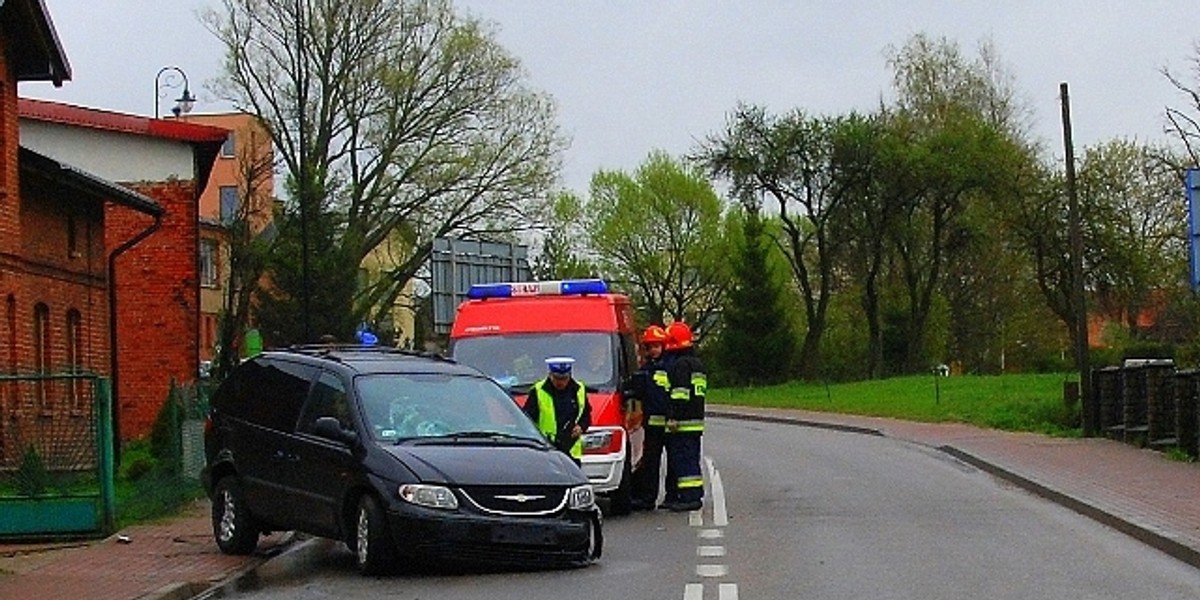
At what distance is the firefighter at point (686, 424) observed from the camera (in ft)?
60.5

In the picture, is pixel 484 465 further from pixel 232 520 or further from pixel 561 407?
pixel 561 407

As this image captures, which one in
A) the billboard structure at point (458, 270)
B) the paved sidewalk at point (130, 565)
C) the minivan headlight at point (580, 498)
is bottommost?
the paved sidewalk at point (130, 565)

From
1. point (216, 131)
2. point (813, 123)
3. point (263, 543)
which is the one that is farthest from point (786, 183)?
point (263, 543)

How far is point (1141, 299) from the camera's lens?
206 ft

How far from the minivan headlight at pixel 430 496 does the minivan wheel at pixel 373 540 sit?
32cm

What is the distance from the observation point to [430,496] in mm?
13102

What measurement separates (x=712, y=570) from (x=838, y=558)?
4.17ft

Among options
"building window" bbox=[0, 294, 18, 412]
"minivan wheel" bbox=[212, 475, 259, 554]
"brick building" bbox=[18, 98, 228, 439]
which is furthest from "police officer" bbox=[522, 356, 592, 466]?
"brick building" bbox=[18, 98, 228, 439]

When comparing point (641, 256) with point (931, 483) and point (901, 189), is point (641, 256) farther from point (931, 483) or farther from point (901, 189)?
point (931, 483)

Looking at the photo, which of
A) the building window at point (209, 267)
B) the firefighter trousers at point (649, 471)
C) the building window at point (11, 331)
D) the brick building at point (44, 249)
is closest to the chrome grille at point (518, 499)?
the firefighter trousers at point (649, 471)

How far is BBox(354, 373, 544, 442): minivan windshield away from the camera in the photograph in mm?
14094

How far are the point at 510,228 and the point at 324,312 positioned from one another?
11912 mm

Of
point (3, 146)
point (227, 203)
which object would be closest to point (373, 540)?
point (3, 146)

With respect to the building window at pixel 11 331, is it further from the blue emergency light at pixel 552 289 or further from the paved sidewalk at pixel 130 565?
the blue emergency light at pixel 552 289
